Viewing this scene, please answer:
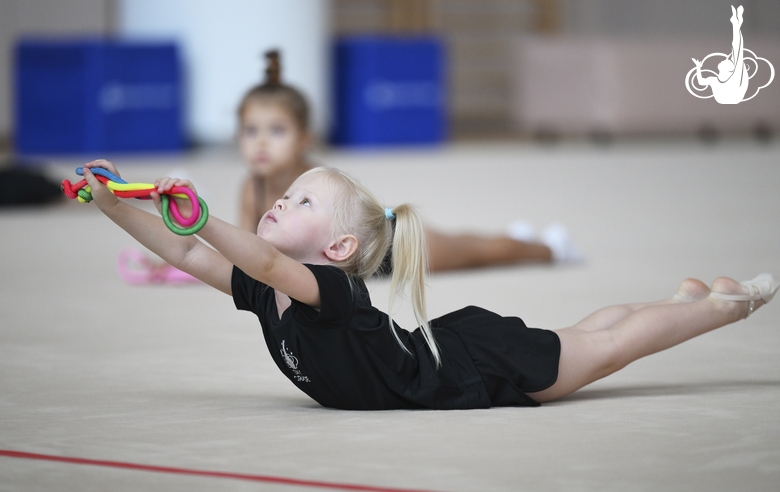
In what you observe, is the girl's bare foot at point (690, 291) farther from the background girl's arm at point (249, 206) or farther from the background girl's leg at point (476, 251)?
the background girl's arm at point (249, 206)

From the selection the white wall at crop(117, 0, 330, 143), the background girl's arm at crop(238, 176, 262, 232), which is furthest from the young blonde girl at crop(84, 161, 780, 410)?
the white wall at crop(117, 0, 330, 143)

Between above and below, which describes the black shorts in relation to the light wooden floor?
above

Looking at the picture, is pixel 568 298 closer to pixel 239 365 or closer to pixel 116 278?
pixel 239 365

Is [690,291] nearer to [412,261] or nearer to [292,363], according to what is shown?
[412,261]

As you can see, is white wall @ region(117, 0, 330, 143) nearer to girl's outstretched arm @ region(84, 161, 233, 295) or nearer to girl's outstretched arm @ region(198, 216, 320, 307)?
girl's outstretched arm @ region(84, 161, 233, 295)

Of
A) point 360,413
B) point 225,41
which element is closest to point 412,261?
point 360,413

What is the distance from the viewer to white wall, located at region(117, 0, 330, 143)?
7.74m

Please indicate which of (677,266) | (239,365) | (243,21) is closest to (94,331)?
(239,365)

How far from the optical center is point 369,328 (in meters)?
1.53

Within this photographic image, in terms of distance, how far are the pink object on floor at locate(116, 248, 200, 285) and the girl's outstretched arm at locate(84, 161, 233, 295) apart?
1.44 metres

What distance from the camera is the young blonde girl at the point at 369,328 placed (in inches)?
60.2

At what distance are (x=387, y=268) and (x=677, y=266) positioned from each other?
179 centimetres

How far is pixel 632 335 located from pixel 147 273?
1775 millimetres

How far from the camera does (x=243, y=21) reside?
7.71 meters
